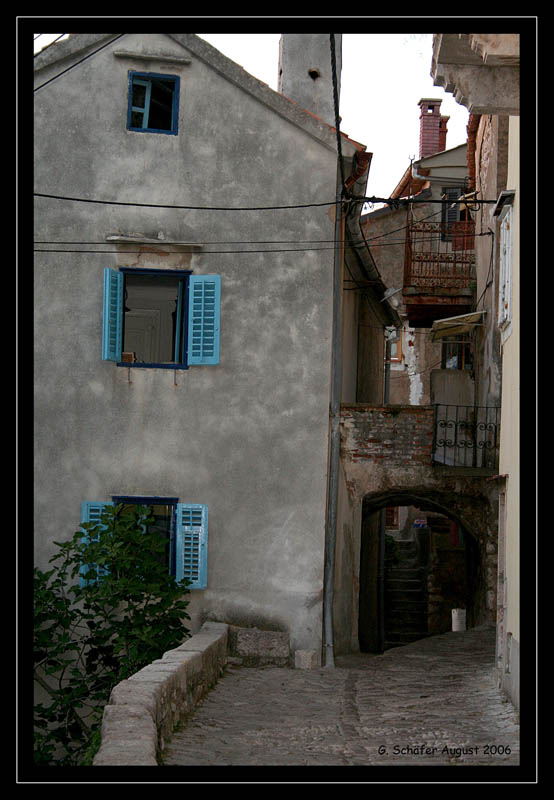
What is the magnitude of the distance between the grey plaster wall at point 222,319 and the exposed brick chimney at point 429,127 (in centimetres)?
1849

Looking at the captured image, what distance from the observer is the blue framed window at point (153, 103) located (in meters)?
12.8

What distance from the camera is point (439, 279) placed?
20344 millimetres

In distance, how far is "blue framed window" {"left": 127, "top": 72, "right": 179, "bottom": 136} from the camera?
12.8m

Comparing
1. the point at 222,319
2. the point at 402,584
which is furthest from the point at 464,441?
the point at 402,584

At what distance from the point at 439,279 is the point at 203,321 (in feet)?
29.7

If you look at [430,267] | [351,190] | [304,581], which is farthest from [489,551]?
[430,267]

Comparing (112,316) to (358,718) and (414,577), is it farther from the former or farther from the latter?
(414,577)

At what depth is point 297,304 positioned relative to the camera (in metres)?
12.7

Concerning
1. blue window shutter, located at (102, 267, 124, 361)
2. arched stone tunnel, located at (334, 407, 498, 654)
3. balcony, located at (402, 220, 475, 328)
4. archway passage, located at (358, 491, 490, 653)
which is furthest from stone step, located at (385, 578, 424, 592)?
blue window shutter, located at (102, 267, 124, 361)

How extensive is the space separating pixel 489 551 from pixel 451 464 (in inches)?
73.2

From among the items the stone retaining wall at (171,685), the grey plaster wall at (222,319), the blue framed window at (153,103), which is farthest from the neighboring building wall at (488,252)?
the stone retaining wall at (171,685)

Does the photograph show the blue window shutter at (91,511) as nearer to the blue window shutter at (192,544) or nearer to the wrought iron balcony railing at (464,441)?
the blue window shutter at (192,544)

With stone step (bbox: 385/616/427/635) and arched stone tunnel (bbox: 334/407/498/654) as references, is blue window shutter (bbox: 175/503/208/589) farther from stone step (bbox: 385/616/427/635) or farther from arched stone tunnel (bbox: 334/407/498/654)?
stone step (bbox: 385/616/427/635)

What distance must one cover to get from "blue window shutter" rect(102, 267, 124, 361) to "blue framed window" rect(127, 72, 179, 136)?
6.68 ft
